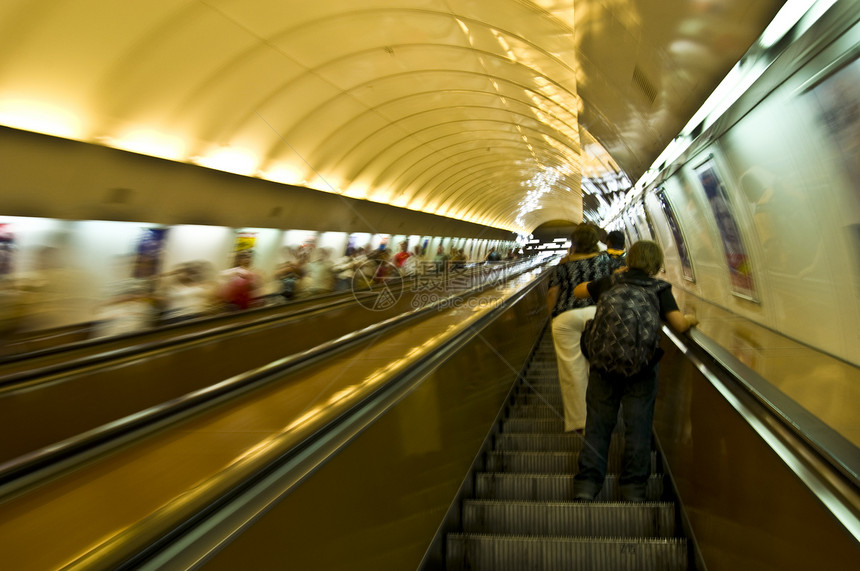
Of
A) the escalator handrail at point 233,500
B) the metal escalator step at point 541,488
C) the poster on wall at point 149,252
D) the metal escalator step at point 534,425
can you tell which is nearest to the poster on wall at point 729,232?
the metal escalator step at point 534,425

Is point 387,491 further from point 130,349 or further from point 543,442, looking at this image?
point 130,349

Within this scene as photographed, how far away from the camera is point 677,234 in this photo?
34.1 feet

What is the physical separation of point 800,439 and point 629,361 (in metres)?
1.66

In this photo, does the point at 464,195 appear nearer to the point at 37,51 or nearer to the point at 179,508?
the point at 37,51

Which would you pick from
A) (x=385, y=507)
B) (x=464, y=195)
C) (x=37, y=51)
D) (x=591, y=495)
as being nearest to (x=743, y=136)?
(x=591, y=495)

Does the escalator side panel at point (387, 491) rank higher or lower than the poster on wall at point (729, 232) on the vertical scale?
lower

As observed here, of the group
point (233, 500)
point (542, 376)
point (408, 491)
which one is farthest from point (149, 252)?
point (233, 500)

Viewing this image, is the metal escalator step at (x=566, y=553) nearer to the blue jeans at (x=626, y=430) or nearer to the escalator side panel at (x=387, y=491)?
the escalator side panel at (x=387, y=491)

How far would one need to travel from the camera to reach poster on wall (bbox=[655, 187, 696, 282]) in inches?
394

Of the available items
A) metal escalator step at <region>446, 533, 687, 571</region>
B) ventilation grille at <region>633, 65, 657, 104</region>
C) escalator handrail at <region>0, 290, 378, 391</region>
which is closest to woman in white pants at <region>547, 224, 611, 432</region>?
metal escalator step at <region>446, 533, 687, 571</region>

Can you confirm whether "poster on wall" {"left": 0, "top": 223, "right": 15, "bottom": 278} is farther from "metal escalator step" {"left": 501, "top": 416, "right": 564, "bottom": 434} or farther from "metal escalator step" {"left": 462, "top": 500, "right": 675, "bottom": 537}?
"metal escalator step" {"left": 462, "top": 500, "right": 675, "bottom": 537}

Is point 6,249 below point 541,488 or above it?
above

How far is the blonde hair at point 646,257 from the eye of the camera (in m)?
3.80

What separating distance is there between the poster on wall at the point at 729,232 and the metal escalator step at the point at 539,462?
2756mm
